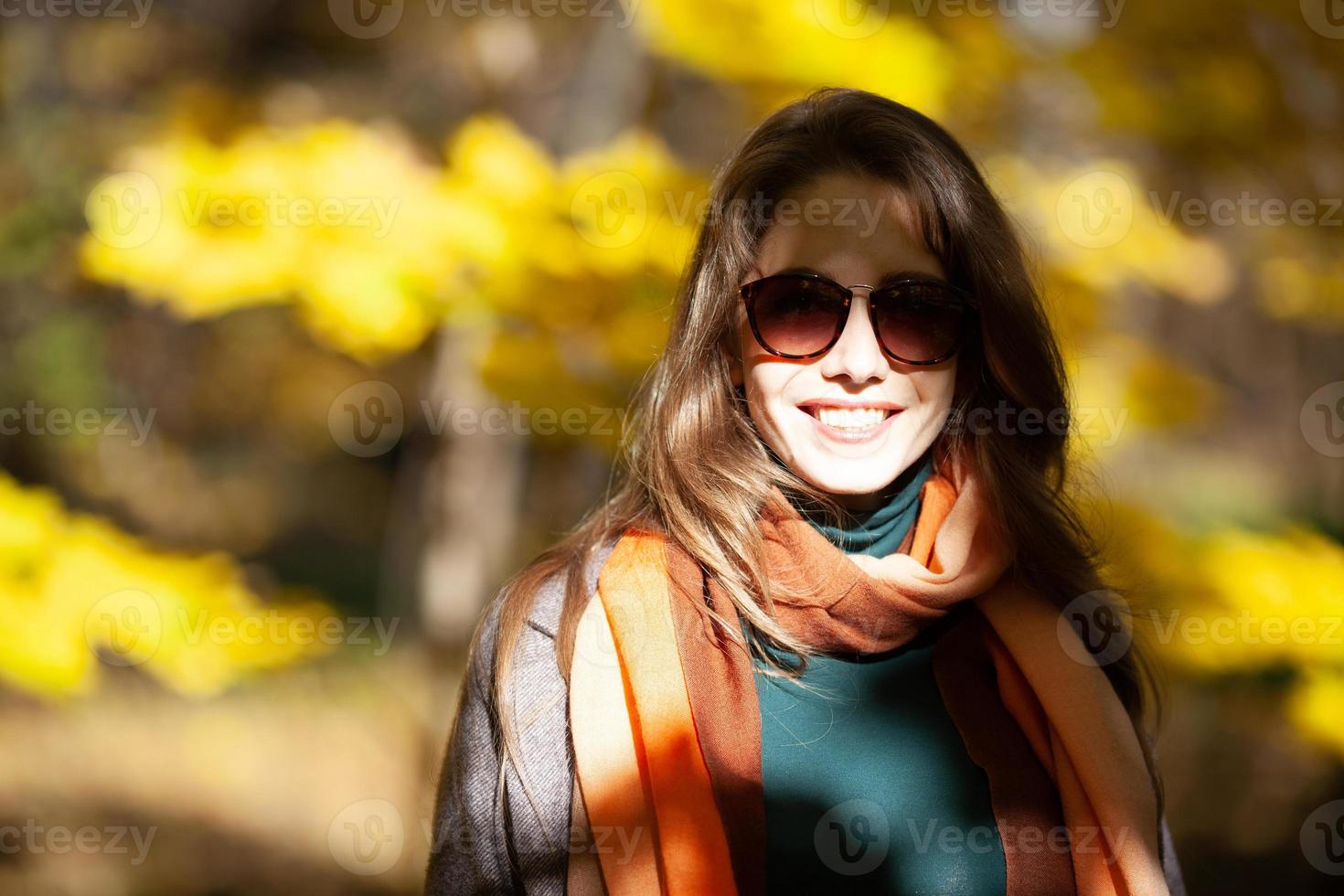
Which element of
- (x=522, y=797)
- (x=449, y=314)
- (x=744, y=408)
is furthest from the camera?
(x=449, y=314)

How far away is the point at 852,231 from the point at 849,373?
9.2 inches

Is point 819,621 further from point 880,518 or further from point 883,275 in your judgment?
point 883,275

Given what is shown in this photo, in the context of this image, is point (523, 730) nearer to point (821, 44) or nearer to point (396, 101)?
point (821, 44)

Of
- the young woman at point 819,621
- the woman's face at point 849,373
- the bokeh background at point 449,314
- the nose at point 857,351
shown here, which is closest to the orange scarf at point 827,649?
the young woman at point 819,621

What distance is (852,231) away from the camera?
5.64ft

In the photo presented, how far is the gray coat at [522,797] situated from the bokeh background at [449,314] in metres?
0.93

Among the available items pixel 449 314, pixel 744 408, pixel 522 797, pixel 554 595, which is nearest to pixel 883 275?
pixel 744 408

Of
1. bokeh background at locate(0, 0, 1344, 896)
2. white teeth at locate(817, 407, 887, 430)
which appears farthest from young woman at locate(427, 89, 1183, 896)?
bokeh background at locate(0, 0, 1344, 896)

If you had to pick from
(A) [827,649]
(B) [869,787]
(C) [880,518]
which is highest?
(C) [880,518]

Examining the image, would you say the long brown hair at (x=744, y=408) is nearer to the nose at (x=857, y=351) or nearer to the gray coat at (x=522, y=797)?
the gray coat at (x=522, y=797)

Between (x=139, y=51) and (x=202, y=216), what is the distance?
4644 mm

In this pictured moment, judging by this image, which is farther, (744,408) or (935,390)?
(744,408)

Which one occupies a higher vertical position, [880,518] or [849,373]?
[849,373]

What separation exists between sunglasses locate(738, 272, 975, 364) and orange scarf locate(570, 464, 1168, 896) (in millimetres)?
268
